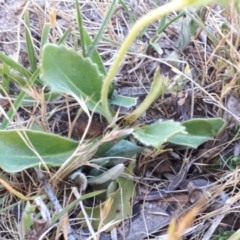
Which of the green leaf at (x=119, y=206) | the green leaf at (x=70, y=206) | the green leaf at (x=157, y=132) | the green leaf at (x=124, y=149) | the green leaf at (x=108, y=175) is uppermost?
the green leaf at (x=157, y=132)

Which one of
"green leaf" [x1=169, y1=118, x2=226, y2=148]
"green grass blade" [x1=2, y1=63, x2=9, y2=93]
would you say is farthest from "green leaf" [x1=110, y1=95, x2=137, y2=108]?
"green grass blade" [x1=2, y1=63, x2=9, y2=93]

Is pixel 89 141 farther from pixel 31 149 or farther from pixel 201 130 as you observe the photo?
pixel 201 130

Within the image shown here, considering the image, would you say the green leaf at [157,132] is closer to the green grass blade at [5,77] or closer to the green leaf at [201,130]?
the green leaf at [201,130]

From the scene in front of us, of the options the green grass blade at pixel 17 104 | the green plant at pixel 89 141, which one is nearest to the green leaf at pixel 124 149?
the green plant at pixel 89 141

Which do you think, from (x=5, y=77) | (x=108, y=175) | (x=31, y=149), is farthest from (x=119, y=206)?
(x=5, y=77)

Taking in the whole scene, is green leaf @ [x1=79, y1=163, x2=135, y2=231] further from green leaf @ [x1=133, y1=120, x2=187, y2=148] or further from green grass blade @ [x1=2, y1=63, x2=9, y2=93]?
green grass blade @ [x1=2, y1=63, x2=9, y2=93]
